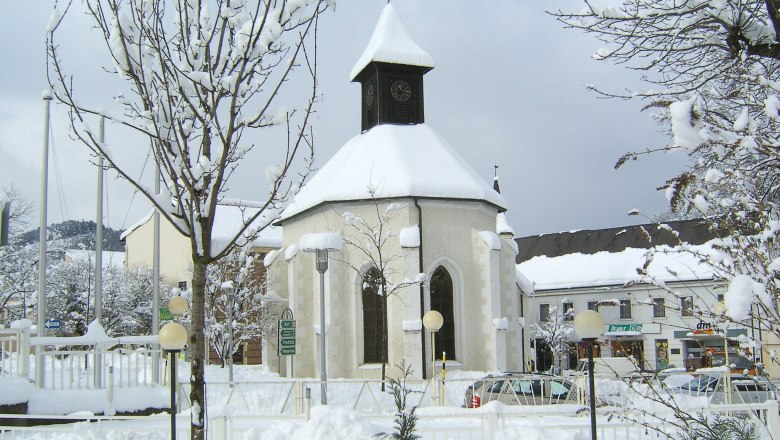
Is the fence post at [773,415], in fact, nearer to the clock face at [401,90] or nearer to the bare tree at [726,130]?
the bare tree at [726,130]

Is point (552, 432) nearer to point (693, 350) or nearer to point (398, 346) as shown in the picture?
point (398, 346)

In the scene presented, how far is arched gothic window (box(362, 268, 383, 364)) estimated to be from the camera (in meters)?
23.1

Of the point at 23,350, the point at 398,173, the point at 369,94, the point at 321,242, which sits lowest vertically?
the point at 23,350

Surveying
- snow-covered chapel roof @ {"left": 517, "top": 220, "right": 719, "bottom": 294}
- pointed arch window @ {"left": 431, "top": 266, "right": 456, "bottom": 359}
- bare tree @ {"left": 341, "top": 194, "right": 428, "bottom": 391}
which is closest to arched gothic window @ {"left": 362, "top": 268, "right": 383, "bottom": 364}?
bare tree @ {"left": 341, "top": 194, "right": 428, "bottom": 391}

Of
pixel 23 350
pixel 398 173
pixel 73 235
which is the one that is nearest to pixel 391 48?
pixel 398 173

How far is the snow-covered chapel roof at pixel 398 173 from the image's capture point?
75.9 ft

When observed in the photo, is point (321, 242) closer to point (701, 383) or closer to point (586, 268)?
point (701, 383)

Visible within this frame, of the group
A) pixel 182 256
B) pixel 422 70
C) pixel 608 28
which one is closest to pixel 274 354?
pixel 422 70

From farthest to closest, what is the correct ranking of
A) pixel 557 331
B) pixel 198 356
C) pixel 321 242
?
pixel 557 331
pixel 321 242
pixel 198 356

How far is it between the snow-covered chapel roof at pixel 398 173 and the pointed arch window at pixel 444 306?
2.60 metres

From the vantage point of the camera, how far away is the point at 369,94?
26.9 m

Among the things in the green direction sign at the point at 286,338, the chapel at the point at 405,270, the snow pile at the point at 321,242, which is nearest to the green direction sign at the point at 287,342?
the green direction sign at the point at 286,338

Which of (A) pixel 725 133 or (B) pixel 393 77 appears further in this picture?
(B) pixel 393 77

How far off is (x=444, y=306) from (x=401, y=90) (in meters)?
8.07
